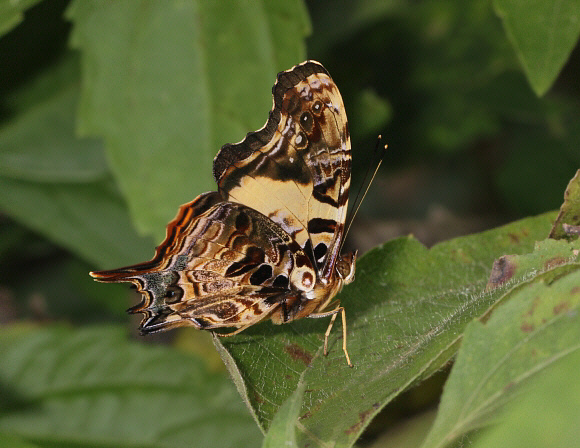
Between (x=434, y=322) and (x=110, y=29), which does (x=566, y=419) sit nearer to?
(x=434, y=322)

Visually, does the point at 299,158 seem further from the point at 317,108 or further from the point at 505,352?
the point at 505,352

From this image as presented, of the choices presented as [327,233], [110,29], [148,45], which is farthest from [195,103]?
[327,233]

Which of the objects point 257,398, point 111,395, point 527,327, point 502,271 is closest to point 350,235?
point 111,395

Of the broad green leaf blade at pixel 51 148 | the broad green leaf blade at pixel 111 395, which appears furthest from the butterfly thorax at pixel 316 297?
the broad green leaf blade at pixel 51 148

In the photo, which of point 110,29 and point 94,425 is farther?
point 94,425

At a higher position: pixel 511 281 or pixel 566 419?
pixel 566 419

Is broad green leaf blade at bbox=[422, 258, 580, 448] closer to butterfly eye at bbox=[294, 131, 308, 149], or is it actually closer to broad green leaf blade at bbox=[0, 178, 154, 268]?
butterfly eye at bbox=[294, 131, 308, 149]

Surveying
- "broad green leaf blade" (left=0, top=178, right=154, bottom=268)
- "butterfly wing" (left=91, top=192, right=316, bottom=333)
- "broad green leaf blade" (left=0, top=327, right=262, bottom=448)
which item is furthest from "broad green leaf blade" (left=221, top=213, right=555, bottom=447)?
"broad green leaf blade" (left=0, top=178, right=154, bottom=268)
